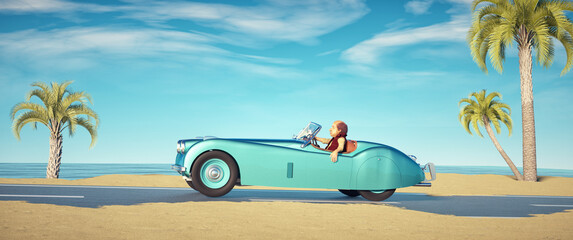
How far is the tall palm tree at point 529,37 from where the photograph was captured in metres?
18.7

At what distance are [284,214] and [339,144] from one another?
2.36 metres

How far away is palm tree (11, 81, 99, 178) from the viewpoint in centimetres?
2006

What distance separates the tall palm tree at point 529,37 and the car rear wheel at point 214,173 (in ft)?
47.7

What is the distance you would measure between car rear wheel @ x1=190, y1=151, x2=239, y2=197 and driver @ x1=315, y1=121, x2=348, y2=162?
1.79 meters

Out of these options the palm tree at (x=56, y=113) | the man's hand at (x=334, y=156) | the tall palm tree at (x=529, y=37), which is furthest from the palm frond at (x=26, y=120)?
the tall palm tree at (x=529, y=37)

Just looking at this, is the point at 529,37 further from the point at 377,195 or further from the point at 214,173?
the point at 214,173

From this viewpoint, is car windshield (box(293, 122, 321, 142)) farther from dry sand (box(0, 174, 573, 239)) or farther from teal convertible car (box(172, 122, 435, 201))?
dry sand (box(0, 174, 573, 239))

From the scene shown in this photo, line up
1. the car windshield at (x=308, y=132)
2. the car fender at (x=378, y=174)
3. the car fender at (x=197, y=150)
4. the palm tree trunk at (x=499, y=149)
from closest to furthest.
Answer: the car fender at (x=197, y=150)
the car fender at (x=378, y=174)
the car windshield at (x=308, y=132)
the palm tree trunk at (x=499, y=149)

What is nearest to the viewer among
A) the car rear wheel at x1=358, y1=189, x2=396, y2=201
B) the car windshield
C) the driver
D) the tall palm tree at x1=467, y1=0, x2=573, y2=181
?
the driver

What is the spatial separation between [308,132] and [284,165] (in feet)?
3.29

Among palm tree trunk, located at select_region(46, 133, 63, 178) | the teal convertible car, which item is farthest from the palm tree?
the teal convertible car

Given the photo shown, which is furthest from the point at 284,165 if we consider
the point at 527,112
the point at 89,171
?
the point at 89,171

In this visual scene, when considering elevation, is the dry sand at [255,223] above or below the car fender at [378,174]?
below

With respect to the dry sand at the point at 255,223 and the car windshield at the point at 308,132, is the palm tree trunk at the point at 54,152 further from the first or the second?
the car windshield at the point at 308,132
